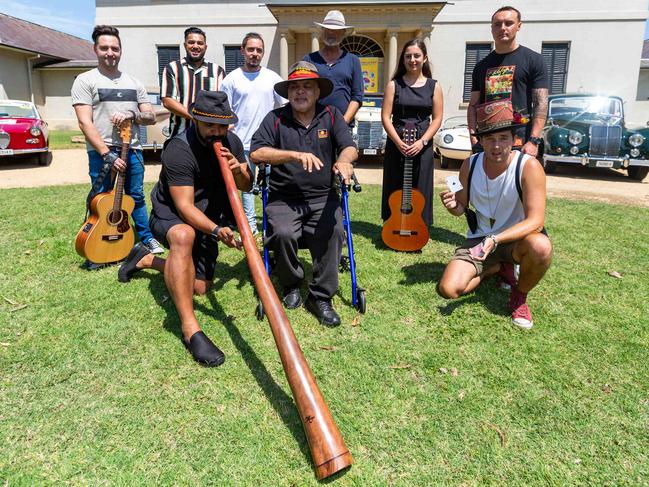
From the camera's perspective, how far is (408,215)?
4.89m

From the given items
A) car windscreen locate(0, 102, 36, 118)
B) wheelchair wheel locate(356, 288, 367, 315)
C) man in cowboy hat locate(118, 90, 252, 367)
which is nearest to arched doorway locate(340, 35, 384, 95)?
car windscreen locate(0, 102, 36, 118)

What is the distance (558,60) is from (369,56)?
8.39 m

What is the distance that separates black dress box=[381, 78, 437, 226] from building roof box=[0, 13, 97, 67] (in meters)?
26.2

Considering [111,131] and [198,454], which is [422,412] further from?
[111,131]

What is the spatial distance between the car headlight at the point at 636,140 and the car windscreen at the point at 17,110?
47.3 ft

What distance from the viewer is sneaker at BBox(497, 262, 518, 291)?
12.7ft

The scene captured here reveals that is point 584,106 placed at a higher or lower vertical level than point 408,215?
higher

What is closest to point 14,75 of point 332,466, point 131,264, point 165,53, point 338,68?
point 165,53

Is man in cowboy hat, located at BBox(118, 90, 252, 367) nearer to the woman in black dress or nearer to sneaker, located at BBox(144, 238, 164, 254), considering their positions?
sneaker, located at BBox(144, 238, 164, 254)

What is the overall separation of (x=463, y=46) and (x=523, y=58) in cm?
1851

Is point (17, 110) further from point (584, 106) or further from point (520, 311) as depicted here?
point (584, 106)

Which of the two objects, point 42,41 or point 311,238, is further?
point 42,41

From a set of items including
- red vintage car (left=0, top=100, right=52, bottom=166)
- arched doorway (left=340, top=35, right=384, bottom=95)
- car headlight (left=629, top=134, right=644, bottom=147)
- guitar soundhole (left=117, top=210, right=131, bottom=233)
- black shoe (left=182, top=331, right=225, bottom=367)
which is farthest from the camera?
arched doorway (left=340, top=35, right=384, bottom=95)

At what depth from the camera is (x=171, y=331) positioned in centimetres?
326
